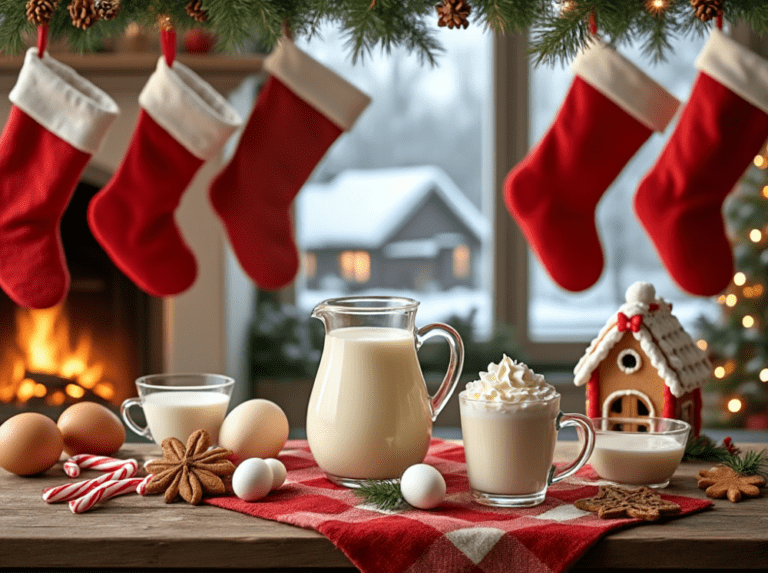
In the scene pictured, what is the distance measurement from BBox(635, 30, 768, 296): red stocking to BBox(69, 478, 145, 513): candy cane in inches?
37.9

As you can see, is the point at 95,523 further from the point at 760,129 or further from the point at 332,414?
the point at 760,129

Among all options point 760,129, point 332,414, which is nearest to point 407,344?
point 332,414

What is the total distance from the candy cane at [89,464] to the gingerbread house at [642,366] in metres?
0.60

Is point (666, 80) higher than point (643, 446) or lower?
higher

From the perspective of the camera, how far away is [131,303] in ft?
11.3

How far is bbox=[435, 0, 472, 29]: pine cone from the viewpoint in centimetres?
100

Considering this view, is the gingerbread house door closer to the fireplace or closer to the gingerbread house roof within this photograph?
the gingerbread house roof

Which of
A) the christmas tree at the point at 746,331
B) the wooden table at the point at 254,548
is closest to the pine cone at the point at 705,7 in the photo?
the wooden table at the point at 254,548

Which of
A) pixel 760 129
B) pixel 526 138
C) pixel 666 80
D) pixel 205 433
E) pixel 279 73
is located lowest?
pixel 205 433

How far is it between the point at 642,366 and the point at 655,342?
36mm

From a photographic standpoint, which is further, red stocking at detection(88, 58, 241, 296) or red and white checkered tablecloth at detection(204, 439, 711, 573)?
red stocking at detection(88, 58, 241, 296)

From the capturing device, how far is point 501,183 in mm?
3857

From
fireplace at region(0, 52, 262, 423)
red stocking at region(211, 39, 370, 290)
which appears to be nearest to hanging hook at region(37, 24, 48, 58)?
red stocking at region(211, 39, 370, 290)

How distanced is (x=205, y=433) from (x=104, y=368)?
8.72 feet
